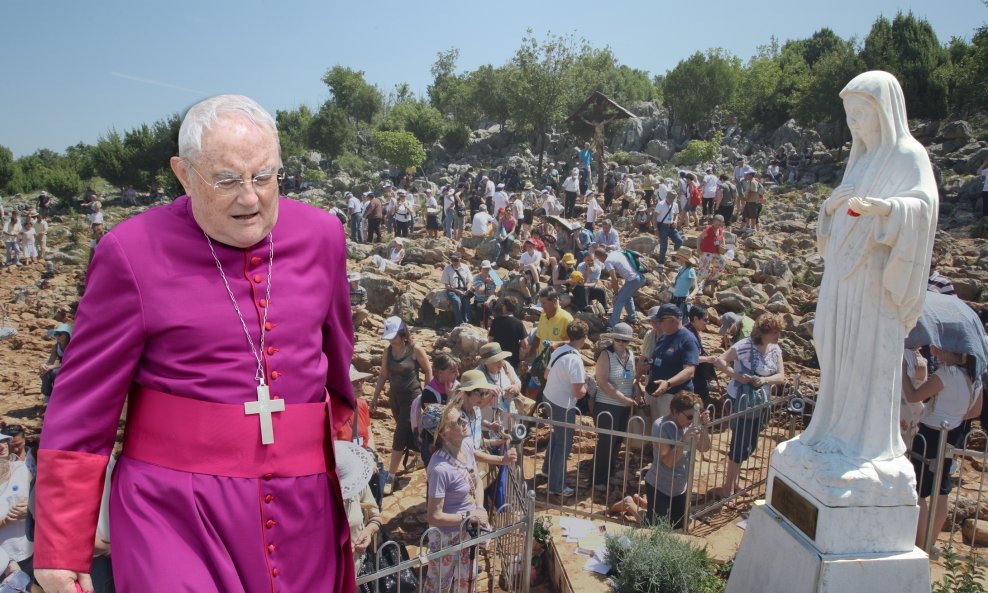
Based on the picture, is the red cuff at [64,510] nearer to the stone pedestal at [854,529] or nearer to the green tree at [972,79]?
the stone pedestal at [854,529]

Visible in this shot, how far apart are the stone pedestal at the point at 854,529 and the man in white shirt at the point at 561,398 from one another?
9.67 ft

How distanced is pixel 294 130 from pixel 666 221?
1384 inches

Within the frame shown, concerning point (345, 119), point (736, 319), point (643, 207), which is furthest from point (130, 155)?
point (736, 319)

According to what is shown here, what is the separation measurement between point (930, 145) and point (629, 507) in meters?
27.1

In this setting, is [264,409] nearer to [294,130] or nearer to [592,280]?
[592,280]

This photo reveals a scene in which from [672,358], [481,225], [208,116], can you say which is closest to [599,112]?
[481,225]

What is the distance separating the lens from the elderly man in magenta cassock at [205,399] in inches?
71.7

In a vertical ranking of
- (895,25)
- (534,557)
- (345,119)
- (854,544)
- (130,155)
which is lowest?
(534,557)

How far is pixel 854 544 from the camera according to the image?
11.5 ft

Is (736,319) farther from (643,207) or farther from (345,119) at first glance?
(345,119)

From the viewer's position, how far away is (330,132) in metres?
40.7

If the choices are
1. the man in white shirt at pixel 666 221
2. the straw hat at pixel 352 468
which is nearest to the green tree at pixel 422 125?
the man in white shirt at pixel 666 221

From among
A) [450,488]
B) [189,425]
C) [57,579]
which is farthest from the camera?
[450,488]

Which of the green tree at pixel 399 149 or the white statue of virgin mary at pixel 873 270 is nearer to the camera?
the white statue of virgin mary at pixel 873 270
